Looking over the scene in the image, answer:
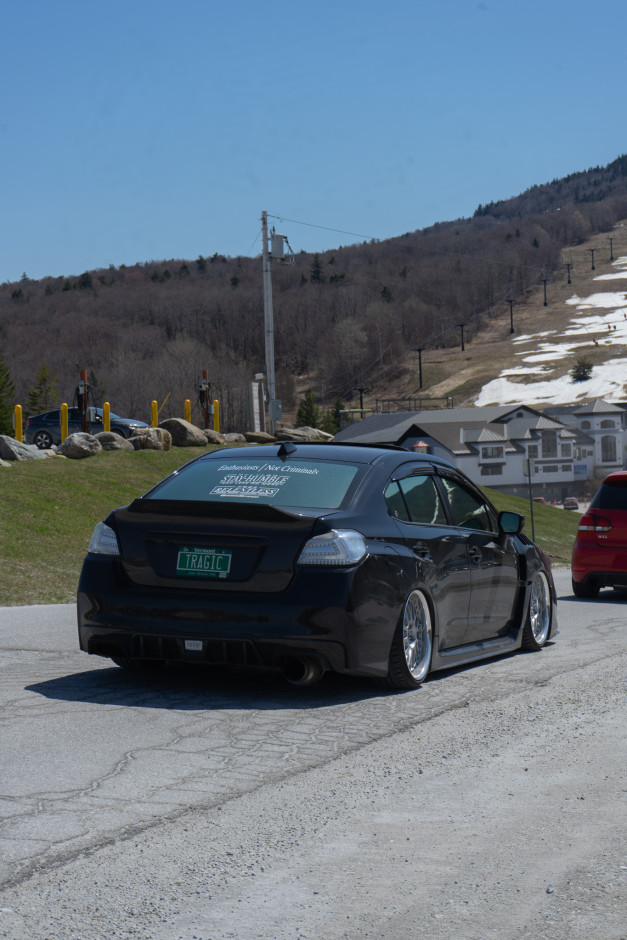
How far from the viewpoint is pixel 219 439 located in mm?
38812

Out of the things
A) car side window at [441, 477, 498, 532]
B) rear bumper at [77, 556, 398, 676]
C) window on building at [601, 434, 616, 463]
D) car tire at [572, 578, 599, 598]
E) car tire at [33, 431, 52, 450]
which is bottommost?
window on building at [601, 434, 616, 463]

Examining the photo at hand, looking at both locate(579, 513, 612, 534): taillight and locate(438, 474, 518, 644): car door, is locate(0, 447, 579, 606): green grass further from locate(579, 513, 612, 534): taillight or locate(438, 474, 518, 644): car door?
locate(579, 513, 612, 534): taillight

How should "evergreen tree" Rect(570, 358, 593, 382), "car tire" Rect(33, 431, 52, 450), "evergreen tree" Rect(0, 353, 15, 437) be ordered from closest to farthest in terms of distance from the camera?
"car tire" Rect(33, 431, 52, 450)
"evergreen tree" Rect(0, 353, 15, 437)
"evergreen tree" Rect(570, 358, 593, 382)

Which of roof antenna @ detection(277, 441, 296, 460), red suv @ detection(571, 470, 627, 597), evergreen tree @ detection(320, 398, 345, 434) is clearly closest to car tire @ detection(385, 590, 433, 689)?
roof antenna @ detection(277, 441, 296, 460)

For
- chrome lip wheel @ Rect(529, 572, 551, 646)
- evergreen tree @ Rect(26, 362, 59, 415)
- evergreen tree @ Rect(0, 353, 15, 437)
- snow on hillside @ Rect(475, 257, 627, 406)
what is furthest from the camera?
snow on hillside @ Rect(475, 257, 627, 406)

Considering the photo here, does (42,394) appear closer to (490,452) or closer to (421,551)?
(490,452)

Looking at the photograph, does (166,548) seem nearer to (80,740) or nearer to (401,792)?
(80,740)

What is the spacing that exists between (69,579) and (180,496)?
27.6 feet

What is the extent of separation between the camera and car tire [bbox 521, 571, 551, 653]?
912 cm

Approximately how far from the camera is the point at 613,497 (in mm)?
14047

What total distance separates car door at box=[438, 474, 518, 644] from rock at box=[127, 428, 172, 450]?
25.0 meters

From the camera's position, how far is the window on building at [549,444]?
108125mm

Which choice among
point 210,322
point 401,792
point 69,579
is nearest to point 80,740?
point 401,792

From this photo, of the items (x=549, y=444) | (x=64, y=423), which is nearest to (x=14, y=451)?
(x=64, y=423)
